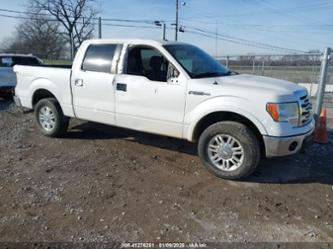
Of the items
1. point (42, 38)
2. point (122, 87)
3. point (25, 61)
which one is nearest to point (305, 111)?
point (122, 87)

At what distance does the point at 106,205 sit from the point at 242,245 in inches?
63.4

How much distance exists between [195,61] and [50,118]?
10.1ft

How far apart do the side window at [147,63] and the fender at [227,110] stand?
32.6 inches

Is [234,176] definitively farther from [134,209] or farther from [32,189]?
[32,189]

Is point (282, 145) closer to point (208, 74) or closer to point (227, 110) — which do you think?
point (227, 110)

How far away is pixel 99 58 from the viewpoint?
19.6 feet

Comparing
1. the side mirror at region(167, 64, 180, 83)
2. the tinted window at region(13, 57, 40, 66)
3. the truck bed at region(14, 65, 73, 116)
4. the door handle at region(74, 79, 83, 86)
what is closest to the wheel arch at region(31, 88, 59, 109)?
the truck bed at region(14, 65, 73, 116)

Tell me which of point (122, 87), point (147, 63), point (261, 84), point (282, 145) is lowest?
point (282, 145)

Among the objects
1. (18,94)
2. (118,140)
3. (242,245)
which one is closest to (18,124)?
(18,94)

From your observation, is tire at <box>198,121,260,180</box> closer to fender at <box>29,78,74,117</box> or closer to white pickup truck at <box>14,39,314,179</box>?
white pickup truck at <box>14,39,314,179</box>

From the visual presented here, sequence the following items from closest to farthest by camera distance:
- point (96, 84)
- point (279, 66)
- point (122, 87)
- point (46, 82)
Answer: point (122, 87), point (96, 84), point (46, 82), point (279, 66)

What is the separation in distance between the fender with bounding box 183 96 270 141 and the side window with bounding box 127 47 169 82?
0.83 m

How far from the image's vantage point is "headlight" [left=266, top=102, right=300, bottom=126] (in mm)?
4438

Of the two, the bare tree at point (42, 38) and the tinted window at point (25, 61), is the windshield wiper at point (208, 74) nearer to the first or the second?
the tinted window at point (25, 61)
